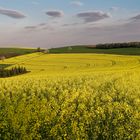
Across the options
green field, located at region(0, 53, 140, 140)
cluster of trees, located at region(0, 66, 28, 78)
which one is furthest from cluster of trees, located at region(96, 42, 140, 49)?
green field, located at region(0, 53, 140, 140)

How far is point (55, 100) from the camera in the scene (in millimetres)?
15133

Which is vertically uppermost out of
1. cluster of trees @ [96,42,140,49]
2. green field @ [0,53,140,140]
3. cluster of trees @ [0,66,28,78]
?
cluster of trees @ [96,42,140,49]

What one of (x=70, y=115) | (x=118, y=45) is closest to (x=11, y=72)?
(x=70, y=115)

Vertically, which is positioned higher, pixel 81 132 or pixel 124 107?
pixel 124 107

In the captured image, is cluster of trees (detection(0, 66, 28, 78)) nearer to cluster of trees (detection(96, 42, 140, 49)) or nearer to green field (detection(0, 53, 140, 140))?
green field (detection(0, 53, 140, 140))

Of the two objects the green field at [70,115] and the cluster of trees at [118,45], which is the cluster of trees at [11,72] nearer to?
the green field at [70,115]

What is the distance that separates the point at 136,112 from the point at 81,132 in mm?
1973

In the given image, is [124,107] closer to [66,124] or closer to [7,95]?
[66,124]

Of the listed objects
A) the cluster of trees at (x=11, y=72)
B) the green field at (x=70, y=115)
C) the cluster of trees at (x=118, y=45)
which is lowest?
the cluster of trees at (x=11, y=72)

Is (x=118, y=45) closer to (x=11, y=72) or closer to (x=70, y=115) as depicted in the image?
(x=11, y=72)

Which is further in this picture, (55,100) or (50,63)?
(50,63)

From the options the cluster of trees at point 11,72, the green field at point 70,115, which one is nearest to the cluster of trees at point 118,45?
the cluster of trees at point 11,72

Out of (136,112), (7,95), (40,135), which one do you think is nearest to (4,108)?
(7,95)

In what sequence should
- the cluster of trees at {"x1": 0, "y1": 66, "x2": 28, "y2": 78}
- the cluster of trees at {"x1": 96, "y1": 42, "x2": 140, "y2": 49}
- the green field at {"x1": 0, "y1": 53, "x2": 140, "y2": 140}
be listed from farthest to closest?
the cluster of trees at {"x1": 96, "y1": 42, "x2": 140, "y2": 49}, the cluster of trees at {"x1": 0, "y1": 66, "x2": 28, "y2": 78}, the green field at {"x1": 0, "y1": 53, "x2": 140, "y2": 140}
